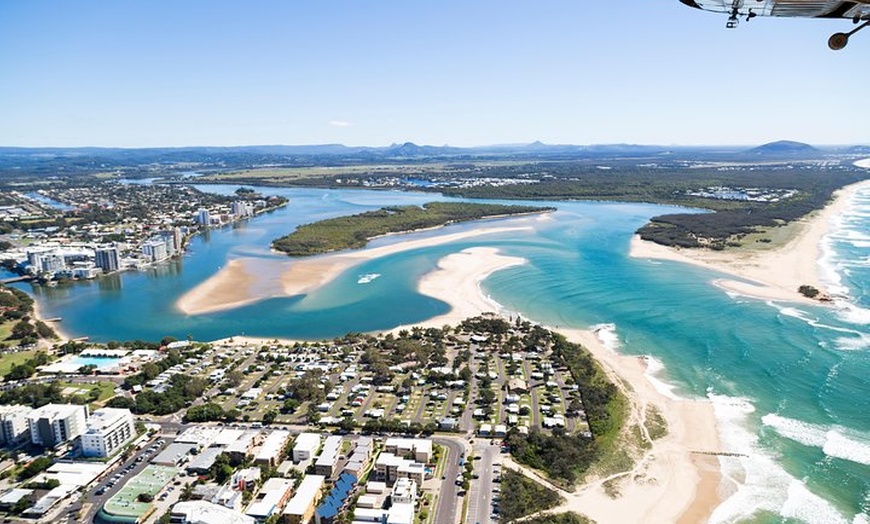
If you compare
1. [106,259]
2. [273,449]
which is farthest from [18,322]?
[273,449]

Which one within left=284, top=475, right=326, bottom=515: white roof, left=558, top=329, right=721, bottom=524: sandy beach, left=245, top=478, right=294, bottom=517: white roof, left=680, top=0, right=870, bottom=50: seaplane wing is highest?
left=680, top=0, right=870, bottom=50: seaplane wing

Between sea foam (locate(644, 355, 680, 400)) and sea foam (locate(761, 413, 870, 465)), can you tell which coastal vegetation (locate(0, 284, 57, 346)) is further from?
sea foam (locate(761, 413, 870, 465))

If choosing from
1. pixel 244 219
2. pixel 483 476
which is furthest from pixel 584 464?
pixel 244 219

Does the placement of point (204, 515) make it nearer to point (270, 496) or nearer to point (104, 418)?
point (270, 496)

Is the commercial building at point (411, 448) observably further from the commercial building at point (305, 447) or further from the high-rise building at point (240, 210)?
the high-rise building at point (240, 210)

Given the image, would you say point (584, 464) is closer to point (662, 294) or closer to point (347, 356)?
point (347, 356)

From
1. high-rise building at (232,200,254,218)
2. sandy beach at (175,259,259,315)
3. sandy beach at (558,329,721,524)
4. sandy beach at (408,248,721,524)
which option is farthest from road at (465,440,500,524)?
high-rise building at (232,200,254,218)
